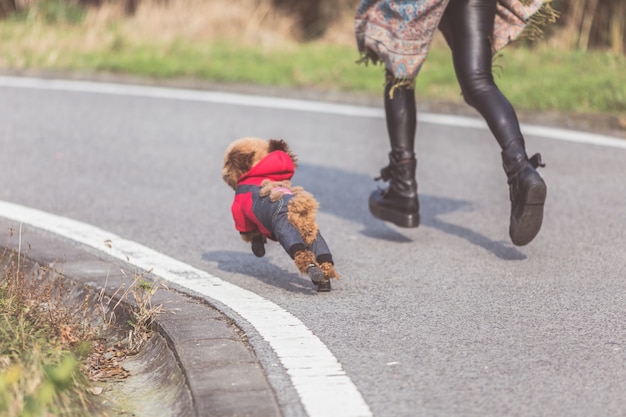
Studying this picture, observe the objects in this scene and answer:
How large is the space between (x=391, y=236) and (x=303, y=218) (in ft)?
5.04

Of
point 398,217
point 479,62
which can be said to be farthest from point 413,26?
point 398,217

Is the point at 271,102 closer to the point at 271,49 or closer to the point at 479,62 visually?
the point at 271,49

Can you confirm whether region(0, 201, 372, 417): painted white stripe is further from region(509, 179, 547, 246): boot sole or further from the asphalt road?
region(509, 179, 547, 246): boot sole

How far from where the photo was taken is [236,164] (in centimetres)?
472

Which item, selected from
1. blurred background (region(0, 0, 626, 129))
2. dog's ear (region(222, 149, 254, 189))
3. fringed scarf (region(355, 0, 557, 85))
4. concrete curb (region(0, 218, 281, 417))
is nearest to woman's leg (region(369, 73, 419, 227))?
fringed scarf (region(355, 0, 557, 85))

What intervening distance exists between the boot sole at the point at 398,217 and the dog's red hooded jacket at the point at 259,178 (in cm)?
99

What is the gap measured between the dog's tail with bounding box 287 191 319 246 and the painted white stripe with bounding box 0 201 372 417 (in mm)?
292

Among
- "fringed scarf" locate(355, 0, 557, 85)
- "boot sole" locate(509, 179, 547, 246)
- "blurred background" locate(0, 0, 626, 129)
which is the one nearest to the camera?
"boot sole" locate(509, 179, 547, 246)

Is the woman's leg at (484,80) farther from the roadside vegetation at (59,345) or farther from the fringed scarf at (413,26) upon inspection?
the roadside vegetation at (59,345)

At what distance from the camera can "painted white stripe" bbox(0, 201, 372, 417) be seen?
11.4 feet

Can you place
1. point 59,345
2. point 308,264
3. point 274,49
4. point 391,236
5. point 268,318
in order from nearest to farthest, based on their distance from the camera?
point 59,345 → point 268,318 → point 308,264 → point 391,236 → point 274,49

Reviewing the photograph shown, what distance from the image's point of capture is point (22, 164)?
755 centimetres

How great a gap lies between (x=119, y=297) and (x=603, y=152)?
4.28 metres

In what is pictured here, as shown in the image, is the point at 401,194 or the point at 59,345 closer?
the point at 59,345
